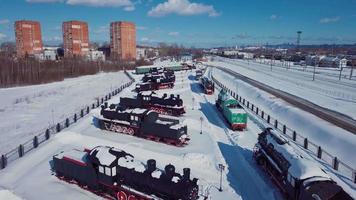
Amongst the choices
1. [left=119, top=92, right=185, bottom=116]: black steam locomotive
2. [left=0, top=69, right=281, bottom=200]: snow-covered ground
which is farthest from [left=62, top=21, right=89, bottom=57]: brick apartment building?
[left=0, top=69, right=281, bottom=200]: snow-covered ground

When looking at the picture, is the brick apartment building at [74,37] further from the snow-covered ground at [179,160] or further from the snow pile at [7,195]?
the snow pile at [7,195]

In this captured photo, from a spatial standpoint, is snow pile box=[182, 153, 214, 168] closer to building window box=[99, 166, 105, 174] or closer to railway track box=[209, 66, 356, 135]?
building window box=[99, 166, 105, 174]

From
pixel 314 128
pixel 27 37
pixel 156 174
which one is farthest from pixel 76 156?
pixel 27 37

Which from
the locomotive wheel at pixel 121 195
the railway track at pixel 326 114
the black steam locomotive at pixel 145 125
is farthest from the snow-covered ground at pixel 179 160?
the railway track at pixel 326 114

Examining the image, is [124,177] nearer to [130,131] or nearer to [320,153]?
[130,131]

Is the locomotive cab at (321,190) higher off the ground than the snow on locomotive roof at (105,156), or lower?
lower

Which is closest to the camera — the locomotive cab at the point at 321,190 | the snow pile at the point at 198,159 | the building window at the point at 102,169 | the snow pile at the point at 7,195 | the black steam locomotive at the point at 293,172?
the locomotive cab at the point at 321,190
